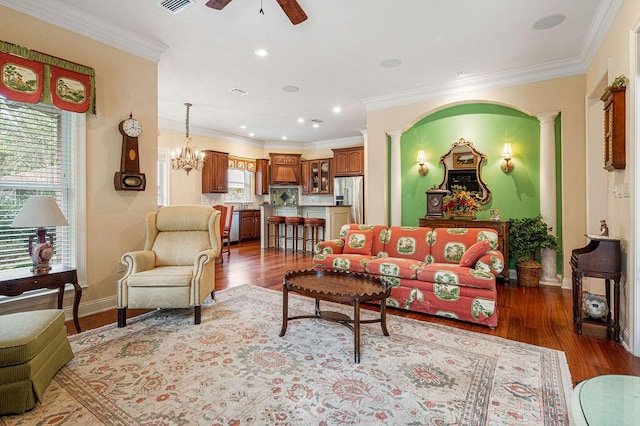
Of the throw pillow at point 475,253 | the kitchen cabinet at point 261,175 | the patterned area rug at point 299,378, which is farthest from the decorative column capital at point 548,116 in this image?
the kitchen cabinet at point 261,175

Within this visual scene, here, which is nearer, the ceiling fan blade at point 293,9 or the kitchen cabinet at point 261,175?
the ceiling fan blade at point 293,9

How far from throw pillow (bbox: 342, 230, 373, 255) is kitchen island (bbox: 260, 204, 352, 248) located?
2754mm

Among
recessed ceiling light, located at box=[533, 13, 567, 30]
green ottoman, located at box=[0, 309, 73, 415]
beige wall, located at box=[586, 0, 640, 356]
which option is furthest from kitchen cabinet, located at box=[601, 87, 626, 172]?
green ottoman, located at box=[0, 309, 73, 415]

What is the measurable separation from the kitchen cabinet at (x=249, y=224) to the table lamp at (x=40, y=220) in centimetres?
606

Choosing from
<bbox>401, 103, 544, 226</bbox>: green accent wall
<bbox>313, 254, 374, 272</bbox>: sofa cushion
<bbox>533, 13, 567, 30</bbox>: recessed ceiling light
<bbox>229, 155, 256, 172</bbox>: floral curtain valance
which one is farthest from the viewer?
<bbox>229, 155, 256, 172</bbox>: floral curtain valance

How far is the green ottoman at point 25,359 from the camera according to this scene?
1698 mm

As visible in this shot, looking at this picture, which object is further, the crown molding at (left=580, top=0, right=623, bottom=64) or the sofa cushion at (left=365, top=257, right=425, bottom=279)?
the sofa cushion at (left=365, top=257, right=425, bottom=279)

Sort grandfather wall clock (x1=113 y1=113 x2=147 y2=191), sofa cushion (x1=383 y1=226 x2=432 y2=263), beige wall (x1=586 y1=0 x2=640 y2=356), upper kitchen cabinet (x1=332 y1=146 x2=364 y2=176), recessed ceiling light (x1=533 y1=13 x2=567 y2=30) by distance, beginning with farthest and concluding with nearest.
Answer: upper kitchen cabinet (x1=332 y1=146 x2=364 y2=176)
sofa cushion (x1=383 y1=226 x2=432 y2=263)
grandfather wall clock (x1=113 y1=113 x2=147 y2=191)
recessed ceiling light (x1=533 y1=13 x2=567 y2=30)
beige wall (x1=586 y1=0 x2=640 y2=356)

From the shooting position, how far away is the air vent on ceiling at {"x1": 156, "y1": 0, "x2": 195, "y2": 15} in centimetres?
291

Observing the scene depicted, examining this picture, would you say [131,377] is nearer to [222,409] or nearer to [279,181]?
[222,409]

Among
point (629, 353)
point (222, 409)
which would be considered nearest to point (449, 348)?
point (629, 353)

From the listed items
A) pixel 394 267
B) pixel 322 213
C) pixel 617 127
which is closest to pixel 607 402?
pixel 394 267

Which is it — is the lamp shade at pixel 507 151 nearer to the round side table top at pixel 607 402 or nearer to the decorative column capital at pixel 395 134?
the decorative column capital at pixel 395 134

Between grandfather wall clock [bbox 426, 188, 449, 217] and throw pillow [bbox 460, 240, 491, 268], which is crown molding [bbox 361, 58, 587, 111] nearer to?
grandfather wall clock [bbox 426, 188, 449, 217]
